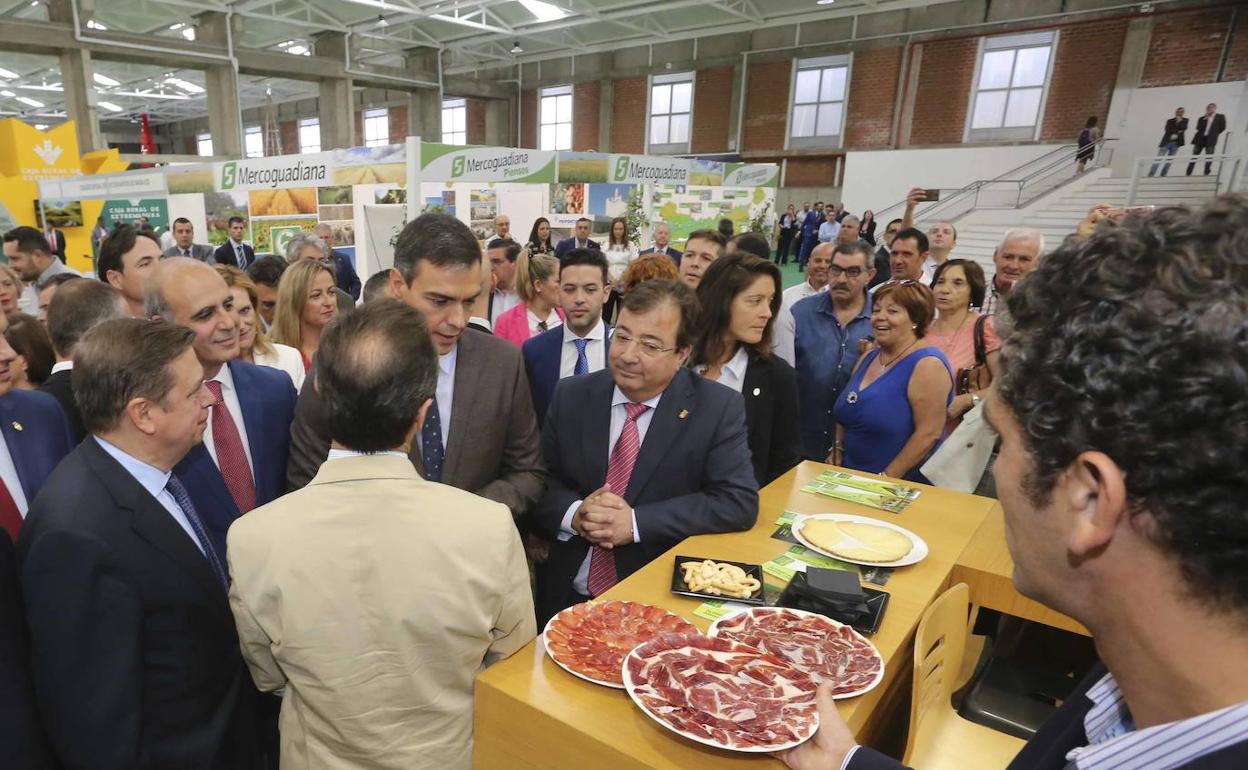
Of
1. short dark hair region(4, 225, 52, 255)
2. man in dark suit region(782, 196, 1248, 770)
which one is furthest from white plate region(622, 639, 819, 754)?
short dark hair region(4, 225, 52, 255)

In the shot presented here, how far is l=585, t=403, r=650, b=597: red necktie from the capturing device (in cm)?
209

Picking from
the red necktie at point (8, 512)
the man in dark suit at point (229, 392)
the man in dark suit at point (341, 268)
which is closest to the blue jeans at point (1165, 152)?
the man in dark suit at point (341, 268)

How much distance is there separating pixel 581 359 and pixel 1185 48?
15.7 metres

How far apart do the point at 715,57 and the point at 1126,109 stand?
9.58 metres

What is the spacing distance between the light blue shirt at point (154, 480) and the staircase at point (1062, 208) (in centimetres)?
1307

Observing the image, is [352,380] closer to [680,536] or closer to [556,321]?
[680,536]

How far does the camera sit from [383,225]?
745 centimetres

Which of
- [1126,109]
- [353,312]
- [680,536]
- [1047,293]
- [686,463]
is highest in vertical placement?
[1126,109]

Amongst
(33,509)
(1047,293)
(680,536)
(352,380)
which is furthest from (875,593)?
(33,509)

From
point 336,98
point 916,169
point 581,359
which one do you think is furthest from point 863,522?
point 336,98

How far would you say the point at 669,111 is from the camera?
19109 millimetres

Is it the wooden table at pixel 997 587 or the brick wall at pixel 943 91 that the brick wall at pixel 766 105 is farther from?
the wooden table at pixel 997 587

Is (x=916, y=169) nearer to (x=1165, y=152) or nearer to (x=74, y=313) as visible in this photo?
(x=1165, y=152)

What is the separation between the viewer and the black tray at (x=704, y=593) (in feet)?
5.39
